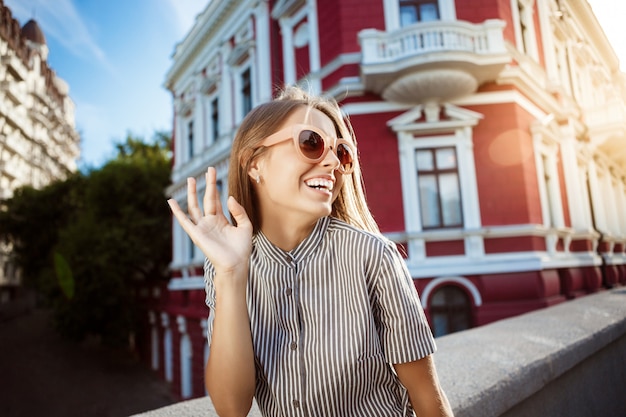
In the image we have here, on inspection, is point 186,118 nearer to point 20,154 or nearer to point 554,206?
point 20,154

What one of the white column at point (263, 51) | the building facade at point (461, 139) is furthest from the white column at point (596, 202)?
the white column at point (263, 51)

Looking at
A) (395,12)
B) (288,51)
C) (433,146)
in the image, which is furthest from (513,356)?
(288,51)

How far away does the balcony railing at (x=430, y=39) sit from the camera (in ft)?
25.5

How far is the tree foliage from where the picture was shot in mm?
15312

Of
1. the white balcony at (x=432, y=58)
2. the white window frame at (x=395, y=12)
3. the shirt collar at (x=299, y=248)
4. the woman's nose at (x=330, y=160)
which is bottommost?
the shirt collar at (x=299, y=248)

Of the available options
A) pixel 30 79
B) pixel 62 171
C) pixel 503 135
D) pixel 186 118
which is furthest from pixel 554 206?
pixel 62 171

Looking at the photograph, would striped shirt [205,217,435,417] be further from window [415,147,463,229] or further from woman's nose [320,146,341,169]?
window [415,147,463,229]

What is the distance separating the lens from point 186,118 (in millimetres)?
17062

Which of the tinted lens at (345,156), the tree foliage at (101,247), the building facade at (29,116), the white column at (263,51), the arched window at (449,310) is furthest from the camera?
the tree foliage at (101,247)

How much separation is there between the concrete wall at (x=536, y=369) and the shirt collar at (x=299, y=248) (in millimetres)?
766

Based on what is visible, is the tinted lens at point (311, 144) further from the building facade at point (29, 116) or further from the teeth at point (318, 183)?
the building facade at point (29, 116)

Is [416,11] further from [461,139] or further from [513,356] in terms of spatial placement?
[513,356]

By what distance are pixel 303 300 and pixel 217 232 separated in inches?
10.9

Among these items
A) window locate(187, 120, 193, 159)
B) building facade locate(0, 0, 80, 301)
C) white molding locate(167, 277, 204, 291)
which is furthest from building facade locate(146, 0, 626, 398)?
window locate(187, 120, 193, 159)
